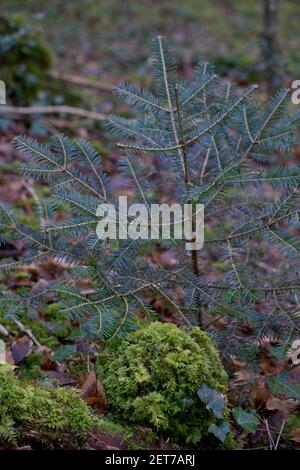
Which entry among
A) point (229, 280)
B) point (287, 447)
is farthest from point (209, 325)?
point (287, 447)

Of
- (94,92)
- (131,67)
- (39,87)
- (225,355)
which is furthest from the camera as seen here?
(131,67)

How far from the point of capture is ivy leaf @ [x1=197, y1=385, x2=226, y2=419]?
2.07 metres

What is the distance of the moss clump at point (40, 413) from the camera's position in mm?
1971

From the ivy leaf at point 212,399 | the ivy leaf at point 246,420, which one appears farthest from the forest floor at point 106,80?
the ivy leaf at point 212,399

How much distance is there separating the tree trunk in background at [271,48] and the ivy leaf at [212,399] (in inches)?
258

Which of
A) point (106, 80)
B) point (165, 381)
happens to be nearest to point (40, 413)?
point (165, 381)

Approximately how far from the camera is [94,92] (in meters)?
7.47

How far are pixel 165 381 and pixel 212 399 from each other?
0.20 meters

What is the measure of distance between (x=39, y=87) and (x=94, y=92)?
1.34 metres

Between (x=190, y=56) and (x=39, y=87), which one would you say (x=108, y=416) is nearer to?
(x=39, y=87)

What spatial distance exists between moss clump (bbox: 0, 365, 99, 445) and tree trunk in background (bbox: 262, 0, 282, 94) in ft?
22.2

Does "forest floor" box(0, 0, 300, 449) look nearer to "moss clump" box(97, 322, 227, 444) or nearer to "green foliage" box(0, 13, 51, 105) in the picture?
"moss clump" box(97, 322, 227, 444)

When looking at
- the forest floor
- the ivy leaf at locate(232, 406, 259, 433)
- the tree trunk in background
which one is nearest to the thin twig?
the forest floor

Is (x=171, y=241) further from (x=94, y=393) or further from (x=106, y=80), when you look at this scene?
(x=106, y=80)
